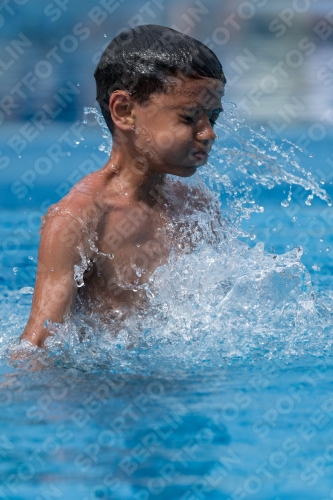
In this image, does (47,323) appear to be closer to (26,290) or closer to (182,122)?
(182,122)

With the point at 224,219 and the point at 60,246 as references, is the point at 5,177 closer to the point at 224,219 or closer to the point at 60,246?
the point at 224,219

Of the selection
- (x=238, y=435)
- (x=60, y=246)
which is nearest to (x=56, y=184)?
(x=60, y=246)

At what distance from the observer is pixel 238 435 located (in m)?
1.60

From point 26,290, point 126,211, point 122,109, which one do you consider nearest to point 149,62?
point 122,109

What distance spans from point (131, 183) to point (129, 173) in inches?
0.9

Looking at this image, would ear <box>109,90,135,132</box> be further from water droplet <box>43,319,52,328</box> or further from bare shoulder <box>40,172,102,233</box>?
water droplet <box>43,319,52,328</box>

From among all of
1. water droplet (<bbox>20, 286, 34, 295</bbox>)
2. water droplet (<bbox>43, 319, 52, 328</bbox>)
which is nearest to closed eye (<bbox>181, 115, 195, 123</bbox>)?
water droplet (<bbox>43, 319, 52, 328</bbox>)

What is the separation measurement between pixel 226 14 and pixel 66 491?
4.83m

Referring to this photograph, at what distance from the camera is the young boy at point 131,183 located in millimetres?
1773

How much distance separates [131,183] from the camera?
1981mm

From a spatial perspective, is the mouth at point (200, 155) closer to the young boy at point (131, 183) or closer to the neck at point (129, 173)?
the young boy at point (131, 183)

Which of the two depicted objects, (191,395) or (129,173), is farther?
(129,173)

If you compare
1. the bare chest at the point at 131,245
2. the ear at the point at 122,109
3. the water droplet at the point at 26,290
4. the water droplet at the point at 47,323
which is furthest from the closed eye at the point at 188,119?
the water droplet at the point at 26,290

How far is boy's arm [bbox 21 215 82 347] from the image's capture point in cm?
175
